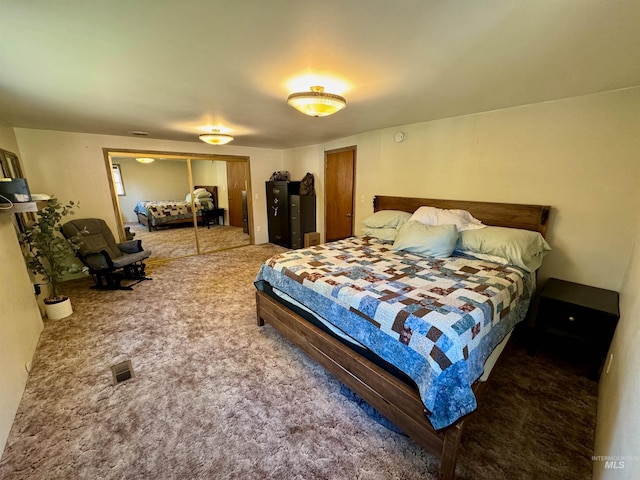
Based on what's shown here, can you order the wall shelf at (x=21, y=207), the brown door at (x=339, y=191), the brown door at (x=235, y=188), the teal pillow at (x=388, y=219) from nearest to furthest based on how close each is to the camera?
1. the wall shelf at (x=21, y=207)
2. the teal pillow at (x=388, y=219)
3. the brown door at (x=339, y=191)
4. the brown door at (x=235, y=188)

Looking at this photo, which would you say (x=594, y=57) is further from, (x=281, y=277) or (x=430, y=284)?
(x=281, y=277)

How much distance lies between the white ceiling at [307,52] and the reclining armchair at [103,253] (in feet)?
5.02

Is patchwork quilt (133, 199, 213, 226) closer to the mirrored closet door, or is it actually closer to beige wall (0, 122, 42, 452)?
the mirrored closet door

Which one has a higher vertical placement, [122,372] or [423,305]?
[423,305]

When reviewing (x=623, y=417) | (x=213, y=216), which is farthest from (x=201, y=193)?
(x=623, y=417)

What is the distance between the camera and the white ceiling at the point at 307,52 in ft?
3.62

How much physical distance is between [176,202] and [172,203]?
12 cm

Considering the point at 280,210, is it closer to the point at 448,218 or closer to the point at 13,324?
the point at 448,218

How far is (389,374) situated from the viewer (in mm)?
1490

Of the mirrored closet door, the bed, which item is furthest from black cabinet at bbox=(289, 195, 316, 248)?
the bed

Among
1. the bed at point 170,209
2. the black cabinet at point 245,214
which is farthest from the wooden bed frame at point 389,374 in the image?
the bed at point 170,209

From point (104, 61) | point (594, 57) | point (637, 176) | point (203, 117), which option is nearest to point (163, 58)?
point (104, 61)

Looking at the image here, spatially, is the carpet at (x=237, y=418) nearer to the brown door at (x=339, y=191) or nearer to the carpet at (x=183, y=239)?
the brown door at (x=339, y=191)

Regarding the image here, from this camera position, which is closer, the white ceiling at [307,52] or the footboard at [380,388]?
the white ceiling at [307,52]
